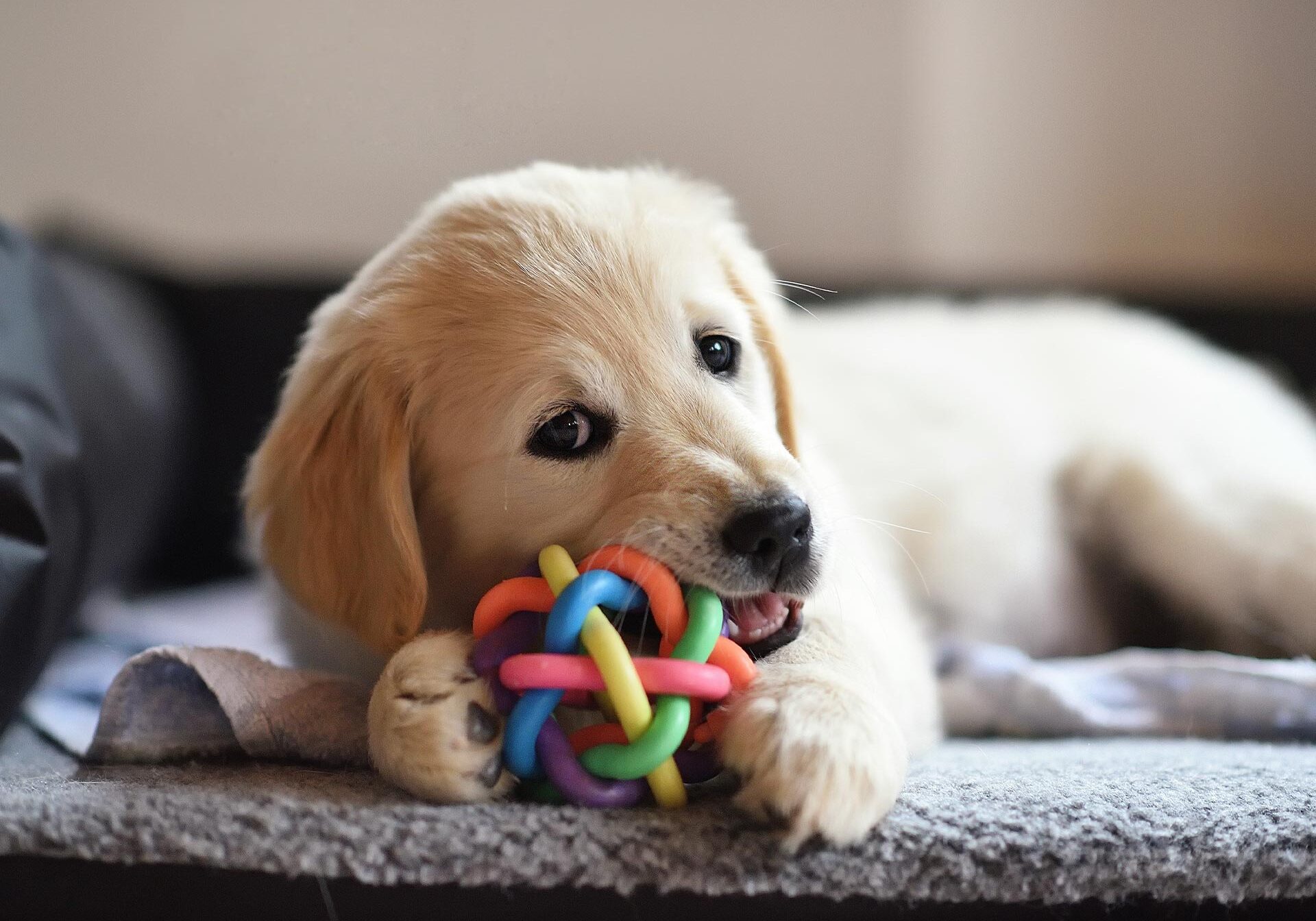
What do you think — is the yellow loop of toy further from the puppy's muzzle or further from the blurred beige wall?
the blurred beige wall

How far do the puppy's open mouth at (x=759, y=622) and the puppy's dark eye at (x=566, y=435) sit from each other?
28cm

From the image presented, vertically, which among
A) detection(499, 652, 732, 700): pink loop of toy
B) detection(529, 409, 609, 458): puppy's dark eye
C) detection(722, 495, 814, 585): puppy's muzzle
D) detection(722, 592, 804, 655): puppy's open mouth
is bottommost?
detection(722, 592, 804, 655): puppy's open mouth

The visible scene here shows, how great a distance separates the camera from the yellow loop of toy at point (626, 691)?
1099 millimetres

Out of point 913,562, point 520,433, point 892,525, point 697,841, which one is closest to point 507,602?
point 520,433

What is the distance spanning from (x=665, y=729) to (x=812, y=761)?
0.50 feet

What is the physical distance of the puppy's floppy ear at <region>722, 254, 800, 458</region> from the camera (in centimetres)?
171

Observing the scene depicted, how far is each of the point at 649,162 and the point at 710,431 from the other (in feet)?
2.39

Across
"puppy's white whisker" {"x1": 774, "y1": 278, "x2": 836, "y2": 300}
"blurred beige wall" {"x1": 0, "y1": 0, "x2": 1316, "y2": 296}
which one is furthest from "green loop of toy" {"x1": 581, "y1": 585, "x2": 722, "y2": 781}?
"blurred beige wall" {"x1": 0, "y1": 0, "x2": 1316, "y2": 296}

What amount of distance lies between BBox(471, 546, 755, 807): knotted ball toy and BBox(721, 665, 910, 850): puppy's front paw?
62 millimetres

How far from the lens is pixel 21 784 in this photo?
50.4 inches

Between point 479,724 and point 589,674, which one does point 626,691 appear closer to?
point 589,674

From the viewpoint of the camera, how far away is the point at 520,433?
140cm

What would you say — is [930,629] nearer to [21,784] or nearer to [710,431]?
[710,431]

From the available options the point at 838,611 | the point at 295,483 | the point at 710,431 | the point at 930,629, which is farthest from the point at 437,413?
the point at 930,629
